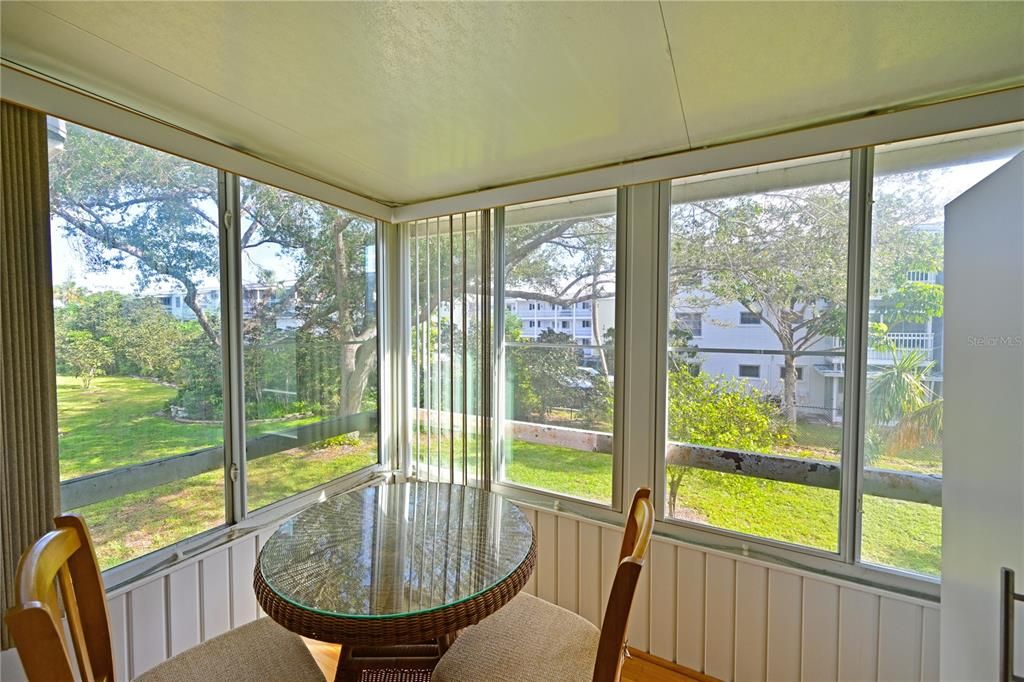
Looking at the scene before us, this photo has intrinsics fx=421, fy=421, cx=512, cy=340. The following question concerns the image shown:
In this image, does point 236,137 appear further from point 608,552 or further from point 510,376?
point 608,552

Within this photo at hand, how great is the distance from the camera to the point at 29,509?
1340 millimetres

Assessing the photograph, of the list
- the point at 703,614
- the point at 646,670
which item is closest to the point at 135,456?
the point at 646,670

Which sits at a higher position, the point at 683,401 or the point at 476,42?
the point at 476,42

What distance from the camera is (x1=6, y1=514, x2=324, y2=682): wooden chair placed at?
75 cm

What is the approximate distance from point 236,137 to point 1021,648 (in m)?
3.05

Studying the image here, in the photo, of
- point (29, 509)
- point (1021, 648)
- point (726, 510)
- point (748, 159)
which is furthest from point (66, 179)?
point (1021, 648)

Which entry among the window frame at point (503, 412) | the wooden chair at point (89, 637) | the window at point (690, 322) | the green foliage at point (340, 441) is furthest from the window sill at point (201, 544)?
the window at point (690, 322)

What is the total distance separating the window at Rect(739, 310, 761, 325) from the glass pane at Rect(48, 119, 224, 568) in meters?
2.35

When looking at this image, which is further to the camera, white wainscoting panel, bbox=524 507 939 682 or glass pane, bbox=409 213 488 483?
glass pane, bbox=409 213 488 483

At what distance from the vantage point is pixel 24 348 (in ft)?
4.37

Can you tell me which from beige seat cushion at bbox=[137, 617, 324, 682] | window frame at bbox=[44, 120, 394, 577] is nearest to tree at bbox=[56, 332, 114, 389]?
window frame at bbox=[44, 120, 394, 577]

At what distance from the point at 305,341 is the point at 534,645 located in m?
1.83

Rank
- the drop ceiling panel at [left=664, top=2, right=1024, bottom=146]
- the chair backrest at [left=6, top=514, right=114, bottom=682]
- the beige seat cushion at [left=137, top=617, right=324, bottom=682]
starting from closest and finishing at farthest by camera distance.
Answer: the chair backrest at [left=6, top=514, right=114, bottom=682], the drop ceiling panel at [left=664, top=2, right=1024, bottom=146], the beige seat cushion at [left=137, top=617, right=324, bottom=682]

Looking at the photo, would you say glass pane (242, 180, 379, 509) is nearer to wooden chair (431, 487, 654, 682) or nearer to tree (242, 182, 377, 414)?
tree (242, 182, 377, 414)
